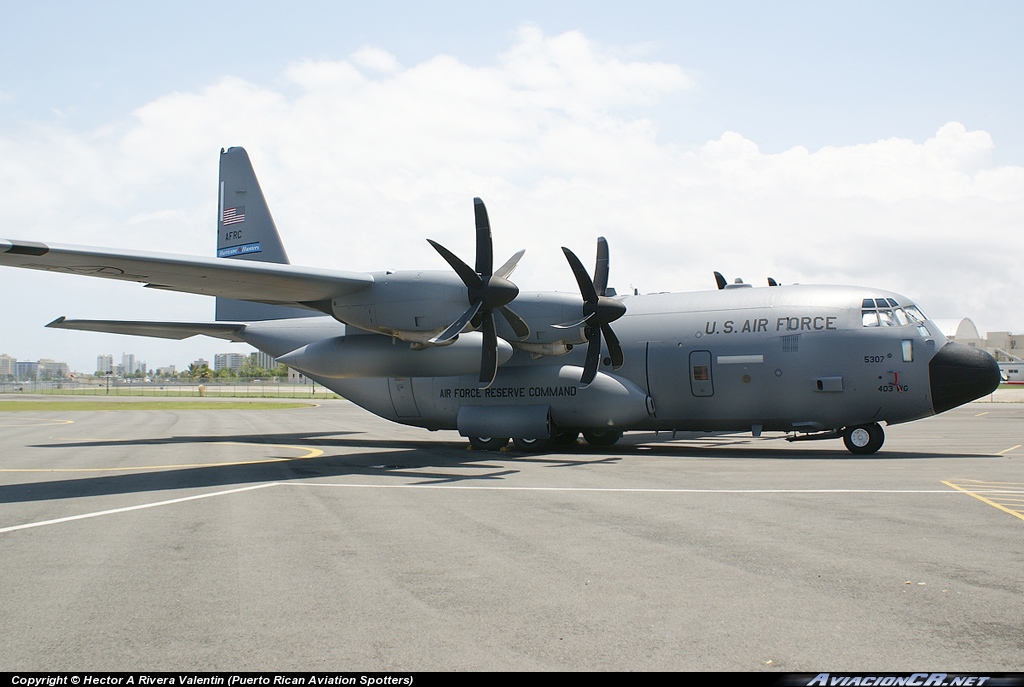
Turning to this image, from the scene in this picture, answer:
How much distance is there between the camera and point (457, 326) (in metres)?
17.9

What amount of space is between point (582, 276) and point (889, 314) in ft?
26.2

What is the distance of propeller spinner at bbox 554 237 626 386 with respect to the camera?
19.9m

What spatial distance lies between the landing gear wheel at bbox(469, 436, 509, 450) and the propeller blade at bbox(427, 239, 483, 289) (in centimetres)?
581

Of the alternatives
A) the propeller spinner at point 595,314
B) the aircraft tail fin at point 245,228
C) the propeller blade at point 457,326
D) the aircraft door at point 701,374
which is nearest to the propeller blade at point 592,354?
the propeller spinner at point 595,314

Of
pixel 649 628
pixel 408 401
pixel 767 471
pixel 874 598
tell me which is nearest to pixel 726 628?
pixel 649 628

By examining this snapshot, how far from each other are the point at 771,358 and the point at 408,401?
11.0 metres

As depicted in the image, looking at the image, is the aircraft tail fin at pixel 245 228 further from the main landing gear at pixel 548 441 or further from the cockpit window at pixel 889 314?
the cockpit window at pixel 889 314

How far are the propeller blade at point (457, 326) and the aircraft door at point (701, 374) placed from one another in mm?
6728

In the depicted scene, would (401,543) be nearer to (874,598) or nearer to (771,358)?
(874,598)

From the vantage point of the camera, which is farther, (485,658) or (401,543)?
(401,543)

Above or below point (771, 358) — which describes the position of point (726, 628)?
below

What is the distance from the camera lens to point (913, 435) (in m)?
27.7

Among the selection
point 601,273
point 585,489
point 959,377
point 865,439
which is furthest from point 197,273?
point 959,377

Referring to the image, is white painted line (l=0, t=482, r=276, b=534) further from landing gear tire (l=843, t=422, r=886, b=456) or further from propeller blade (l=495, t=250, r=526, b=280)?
landing gear tire (l=843, t=422, r=886, b=456)
